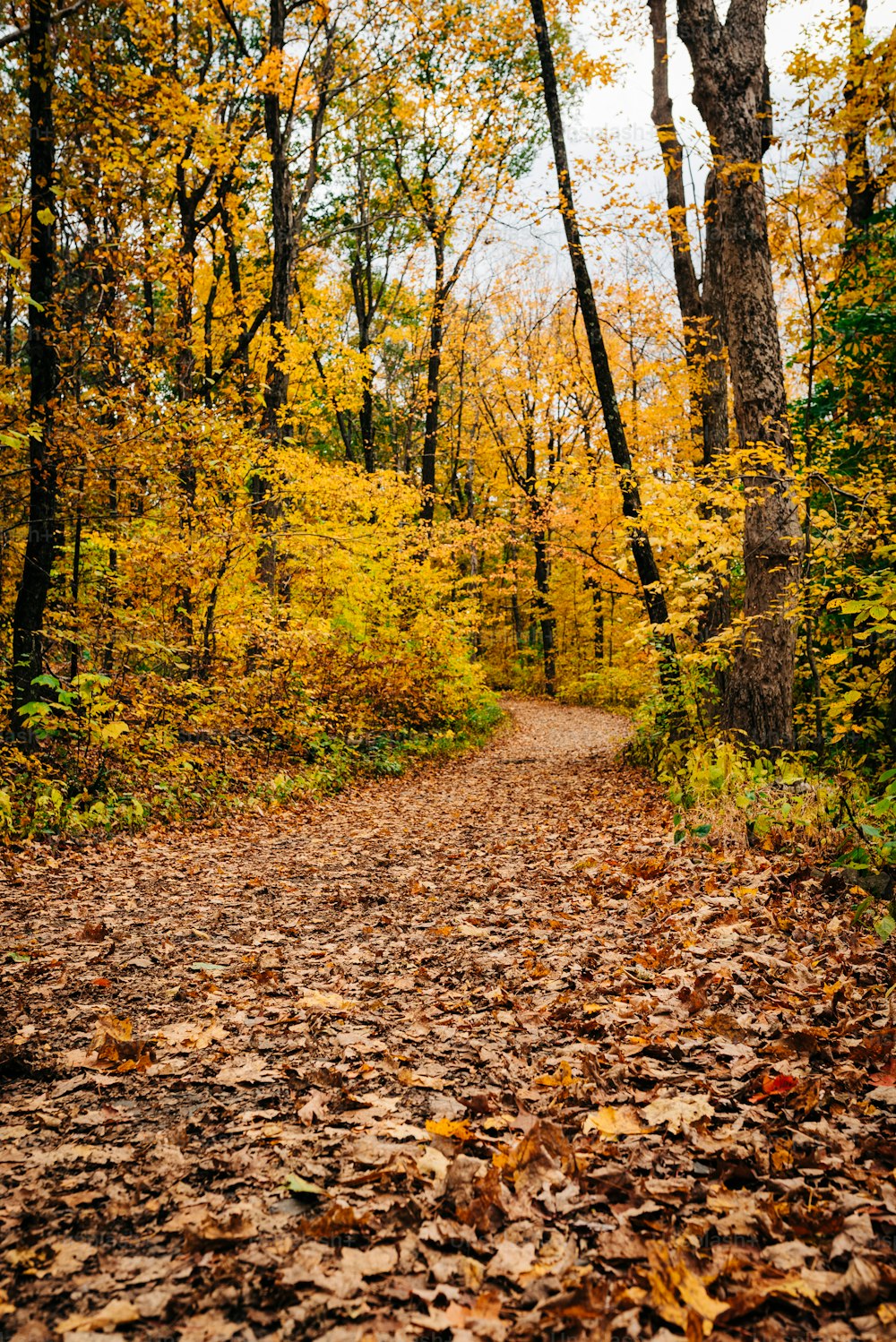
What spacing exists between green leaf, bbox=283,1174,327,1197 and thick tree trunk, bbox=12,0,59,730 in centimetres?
601

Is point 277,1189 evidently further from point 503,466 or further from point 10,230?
point 503,466

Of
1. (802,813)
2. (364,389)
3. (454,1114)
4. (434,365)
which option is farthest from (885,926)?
(364,389)

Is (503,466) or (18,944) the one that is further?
(503,466)

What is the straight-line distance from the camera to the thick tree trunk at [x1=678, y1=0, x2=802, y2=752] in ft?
21.2

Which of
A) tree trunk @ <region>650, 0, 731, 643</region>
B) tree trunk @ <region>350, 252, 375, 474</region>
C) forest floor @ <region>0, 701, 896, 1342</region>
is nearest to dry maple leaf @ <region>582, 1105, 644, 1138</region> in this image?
forest floor @ <region>0, 701, 896, 1342</region>

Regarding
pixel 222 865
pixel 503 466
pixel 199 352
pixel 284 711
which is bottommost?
pixel 222 865

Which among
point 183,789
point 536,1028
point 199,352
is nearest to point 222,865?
point 183,789

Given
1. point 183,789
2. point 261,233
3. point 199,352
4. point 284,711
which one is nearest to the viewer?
point 183,789

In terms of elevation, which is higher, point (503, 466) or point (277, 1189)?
point (503, 466)

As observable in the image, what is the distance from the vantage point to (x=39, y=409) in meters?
6.65

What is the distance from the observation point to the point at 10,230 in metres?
8.28

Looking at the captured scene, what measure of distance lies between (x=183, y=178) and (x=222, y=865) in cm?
1202

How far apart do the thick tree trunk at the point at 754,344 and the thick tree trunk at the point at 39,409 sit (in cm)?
598

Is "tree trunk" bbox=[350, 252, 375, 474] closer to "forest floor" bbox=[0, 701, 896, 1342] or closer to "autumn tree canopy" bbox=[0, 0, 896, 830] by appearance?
"autumn tree canopy" bbox=[0, 0, 896, 830]
